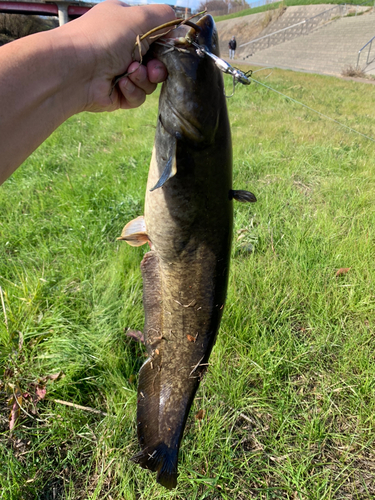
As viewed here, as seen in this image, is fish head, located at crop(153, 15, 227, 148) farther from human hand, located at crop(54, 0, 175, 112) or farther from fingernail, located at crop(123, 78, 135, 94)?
fingernail, located at crop(123, 78, 135, 94)

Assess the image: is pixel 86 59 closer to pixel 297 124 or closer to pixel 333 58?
pixel 297 124

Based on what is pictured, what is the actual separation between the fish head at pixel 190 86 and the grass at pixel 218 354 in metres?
1.43

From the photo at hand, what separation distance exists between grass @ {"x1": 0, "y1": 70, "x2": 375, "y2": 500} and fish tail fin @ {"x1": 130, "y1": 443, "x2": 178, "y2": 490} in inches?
7.7

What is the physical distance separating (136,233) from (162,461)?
3.46ft

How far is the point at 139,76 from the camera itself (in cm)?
135

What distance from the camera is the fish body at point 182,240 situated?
1.24 metres

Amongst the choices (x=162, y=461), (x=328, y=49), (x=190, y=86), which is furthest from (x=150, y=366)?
(x=328, y=49)

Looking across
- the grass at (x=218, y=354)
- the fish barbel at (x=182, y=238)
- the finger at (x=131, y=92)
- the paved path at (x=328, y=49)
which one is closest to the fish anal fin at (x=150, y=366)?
the fish barbel at (x=182, y=238)

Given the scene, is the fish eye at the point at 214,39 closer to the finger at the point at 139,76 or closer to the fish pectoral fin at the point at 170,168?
the finger at the point at 139,76

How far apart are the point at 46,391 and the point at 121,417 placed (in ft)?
1.58

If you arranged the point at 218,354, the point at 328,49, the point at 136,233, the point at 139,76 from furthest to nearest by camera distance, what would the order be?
the point at 328,49
the point at 218,354
the point at 136,233
the point at 139,76

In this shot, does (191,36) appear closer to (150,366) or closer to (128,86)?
(128,86)

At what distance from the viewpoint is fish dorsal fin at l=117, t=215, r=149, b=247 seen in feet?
5.24

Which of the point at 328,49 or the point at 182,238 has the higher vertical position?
the point at 328,49
